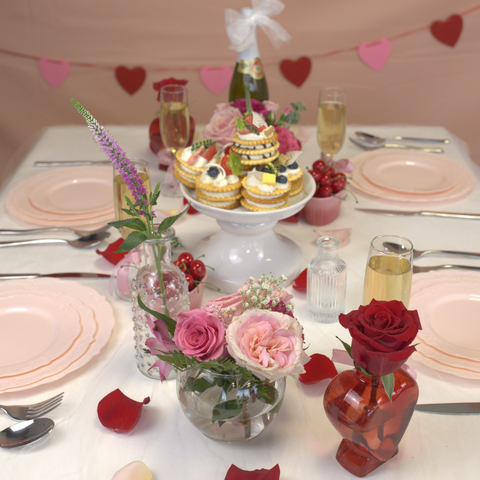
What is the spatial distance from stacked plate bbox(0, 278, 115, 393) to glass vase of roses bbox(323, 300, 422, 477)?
1.42 ft

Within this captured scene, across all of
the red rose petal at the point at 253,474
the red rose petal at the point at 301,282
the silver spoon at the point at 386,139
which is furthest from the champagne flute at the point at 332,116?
the red rose petal at the point at 253,474

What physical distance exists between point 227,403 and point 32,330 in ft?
1.45

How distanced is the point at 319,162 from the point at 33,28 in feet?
6.71

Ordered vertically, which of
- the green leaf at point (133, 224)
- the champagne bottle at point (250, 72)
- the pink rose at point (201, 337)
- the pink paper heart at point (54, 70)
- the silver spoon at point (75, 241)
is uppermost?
the champagne bottle at point (250, 72)

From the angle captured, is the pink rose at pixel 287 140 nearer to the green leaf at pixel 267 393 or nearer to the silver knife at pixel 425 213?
the silver knife at pixel 425 213

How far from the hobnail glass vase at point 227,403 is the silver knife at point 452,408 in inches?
9.4

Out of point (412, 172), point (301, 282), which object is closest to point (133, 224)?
point (301, 282)

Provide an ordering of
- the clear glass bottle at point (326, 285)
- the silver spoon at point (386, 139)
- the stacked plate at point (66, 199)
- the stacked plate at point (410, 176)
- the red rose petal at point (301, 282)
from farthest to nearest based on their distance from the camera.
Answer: the silver spoon at point (386, 139), the stacked plate at point (410, 176), the stacked plate at point (66, 199), the red rose petal at point (301, 282), the clear glass bottle at point (326, 285)

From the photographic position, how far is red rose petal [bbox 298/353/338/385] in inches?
33.3

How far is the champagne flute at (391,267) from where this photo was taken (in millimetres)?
897

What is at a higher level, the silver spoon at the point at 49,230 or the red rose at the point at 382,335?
the red rose at the point at 382,335

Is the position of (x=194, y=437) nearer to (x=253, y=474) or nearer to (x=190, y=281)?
(x=253, y=474)

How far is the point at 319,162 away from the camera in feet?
4.39

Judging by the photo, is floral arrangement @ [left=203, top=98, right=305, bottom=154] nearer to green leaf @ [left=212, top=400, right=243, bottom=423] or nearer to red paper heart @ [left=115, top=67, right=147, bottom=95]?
green leaf @ [left=212, top=400, right=243, bottom=423]
